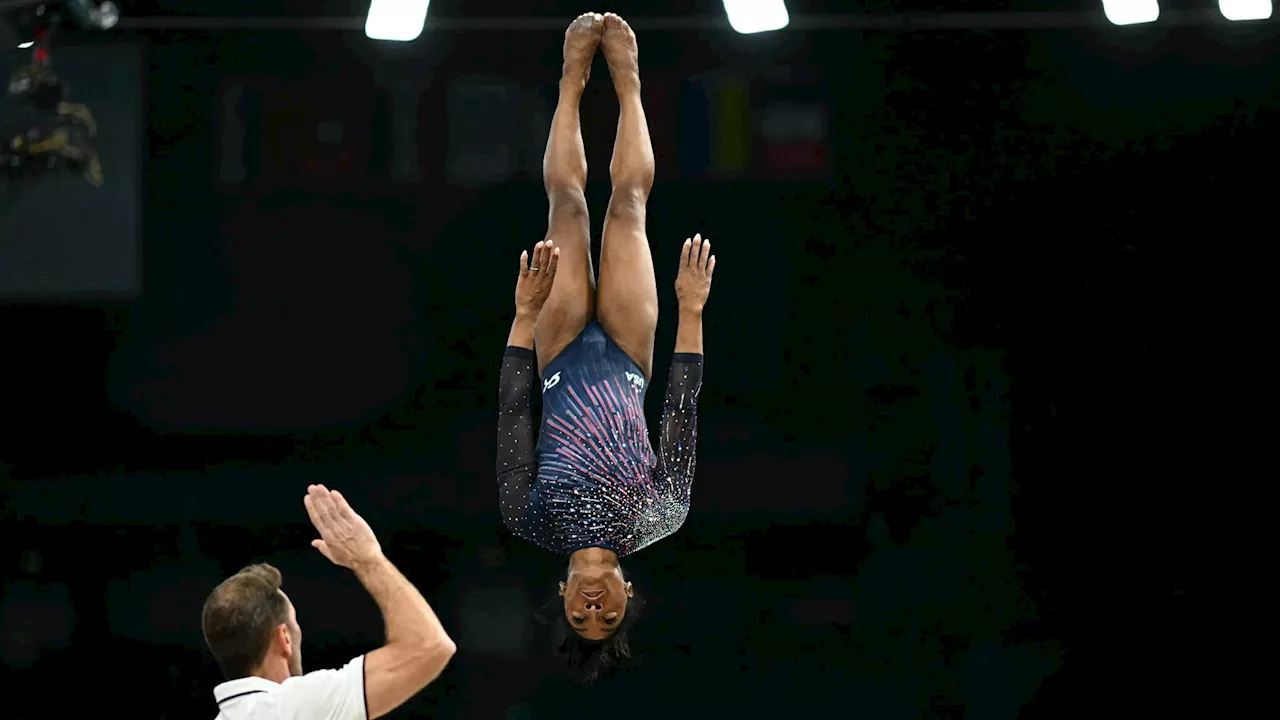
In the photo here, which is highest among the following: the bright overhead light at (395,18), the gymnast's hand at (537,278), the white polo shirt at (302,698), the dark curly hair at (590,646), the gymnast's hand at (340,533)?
the bright overhead light at (395,18)

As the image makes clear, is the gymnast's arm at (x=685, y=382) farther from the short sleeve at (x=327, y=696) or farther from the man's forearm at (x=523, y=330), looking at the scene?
the short sleeve at (x=327, y=696)

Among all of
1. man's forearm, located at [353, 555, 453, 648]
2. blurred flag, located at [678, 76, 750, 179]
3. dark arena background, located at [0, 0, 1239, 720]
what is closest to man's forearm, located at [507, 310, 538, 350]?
dark arena background, located at [0, 0, 1239, 720]

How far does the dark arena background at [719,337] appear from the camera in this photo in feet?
16.1

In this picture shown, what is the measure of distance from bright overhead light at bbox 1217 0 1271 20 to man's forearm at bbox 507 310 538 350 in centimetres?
263

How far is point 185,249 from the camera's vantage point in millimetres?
4992

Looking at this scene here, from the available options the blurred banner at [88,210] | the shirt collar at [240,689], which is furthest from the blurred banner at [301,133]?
the shirt collar at [240,689]

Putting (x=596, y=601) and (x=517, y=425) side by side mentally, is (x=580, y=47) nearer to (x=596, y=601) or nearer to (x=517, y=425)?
(x=517, y=425)

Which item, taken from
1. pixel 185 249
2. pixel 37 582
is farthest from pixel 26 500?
pixel 185 249

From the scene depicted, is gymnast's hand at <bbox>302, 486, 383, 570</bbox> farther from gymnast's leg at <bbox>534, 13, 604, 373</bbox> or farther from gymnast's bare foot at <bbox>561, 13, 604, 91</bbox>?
gymnast's bare foot at <bbox>561, 13, 604, 91</bbox>

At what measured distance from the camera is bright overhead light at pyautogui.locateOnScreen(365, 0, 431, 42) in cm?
432

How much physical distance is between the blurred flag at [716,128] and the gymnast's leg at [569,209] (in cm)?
97

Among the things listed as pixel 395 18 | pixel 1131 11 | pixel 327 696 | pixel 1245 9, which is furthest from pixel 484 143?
pixel 327 696

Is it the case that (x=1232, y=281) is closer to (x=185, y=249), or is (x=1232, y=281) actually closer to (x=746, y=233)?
(x=746, y=233)

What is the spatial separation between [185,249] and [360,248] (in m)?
0.62
